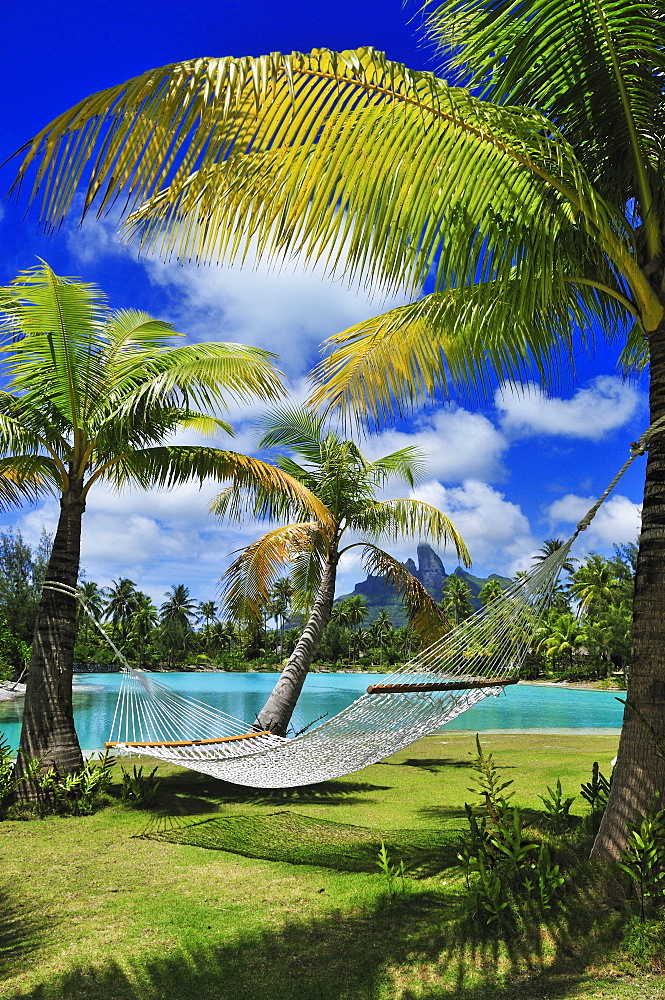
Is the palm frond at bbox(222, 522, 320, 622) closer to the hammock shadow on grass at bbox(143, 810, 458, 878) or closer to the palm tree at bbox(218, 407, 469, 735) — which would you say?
the palm tree at bbox(218, 407, 469, 735)

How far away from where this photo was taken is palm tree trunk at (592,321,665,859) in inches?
87.4

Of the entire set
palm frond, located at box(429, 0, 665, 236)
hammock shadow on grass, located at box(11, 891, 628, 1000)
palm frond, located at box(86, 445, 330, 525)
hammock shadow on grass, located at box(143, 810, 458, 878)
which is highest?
palm frond, located at box(429, 0, 665, 236)

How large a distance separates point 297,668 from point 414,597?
162 centimetres

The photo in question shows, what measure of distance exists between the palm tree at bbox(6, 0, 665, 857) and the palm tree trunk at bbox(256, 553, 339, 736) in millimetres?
3849

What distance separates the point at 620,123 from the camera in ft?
7.68

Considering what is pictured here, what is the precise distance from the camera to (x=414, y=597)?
709cm

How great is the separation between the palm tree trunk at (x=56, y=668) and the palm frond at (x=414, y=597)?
10.5ft

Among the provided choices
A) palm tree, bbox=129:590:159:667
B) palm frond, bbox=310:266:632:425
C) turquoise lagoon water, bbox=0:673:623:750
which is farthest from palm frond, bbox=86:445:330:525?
palm tree, bbox=129:590:159:667

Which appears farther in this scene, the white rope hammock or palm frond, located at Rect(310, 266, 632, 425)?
palm frond, located at Rect(310, 266, 632, 425)

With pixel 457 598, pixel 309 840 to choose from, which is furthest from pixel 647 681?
pixel 457 598

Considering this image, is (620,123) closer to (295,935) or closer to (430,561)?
(295,935)

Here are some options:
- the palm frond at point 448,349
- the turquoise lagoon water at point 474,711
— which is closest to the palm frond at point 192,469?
the palm frond at point 448,349

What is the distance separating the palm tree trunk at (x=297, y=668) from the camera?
585 cm

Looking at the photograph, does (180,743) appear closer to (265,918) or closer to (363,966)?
(265,918)
